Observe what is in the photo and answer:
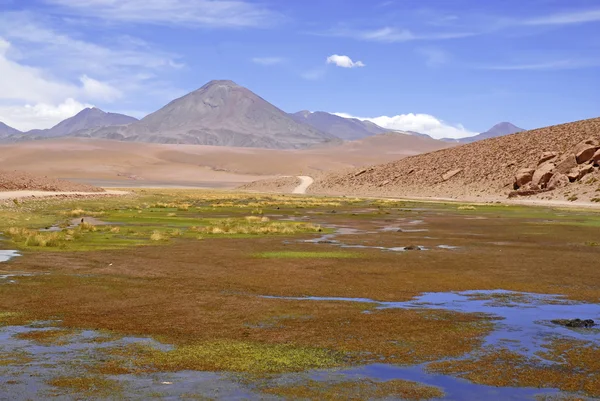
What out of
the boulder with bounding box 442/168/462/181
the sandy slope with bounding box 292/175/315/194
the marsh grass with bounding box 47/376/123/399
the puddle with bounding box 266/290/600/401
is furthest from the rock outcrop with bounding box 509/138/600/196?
the marsh grass with bounding box 47/376/123/399

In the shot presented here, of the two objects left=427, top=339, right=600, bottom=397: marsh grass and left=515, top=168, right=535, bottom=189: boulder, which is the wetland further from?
left=515, top=168, right=535, bottom=189: boulder

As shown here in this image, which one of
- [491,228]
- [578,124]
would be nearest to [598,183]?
[578,124]

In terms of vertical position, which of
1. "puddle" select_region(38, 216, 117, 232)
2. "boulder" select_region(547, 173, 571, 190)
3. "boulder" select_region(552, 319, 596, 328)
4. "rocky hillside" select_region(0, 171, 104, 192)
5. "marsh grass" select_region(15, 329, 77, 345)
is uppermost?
"boulder" select_region(547, 173, 571, 190)

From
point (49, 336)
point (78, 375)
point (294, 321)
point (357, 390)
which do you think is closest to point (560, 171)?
point (294, 321)

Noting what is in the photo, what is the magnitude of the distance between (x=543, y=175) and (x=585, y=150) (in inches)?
307

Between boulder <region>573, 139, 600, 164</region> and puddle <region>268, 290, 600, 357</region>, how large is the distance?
3338 inches

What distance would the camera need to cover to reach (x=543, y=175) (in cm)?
9494

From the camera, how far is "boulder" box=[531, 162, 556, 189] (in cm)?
9461

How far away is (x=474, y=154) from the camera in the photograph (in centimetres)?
12706

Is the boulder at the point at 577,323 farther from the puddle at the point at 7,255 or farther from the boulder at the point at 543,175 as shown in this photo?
the boulder at the point at 543,175

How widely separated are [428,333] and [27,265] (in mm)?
12723

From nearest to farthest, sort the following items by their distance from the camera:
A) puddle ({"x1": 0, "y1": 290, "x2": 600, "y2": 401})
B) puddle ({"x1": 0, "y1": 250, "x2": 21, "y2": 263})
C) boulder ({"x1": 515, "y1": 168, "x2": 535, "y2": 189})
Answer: puddle ({"x1": 0, "y1": 290, "x2": 600, "y2": 401}) < puddle ({"x1": 0, "y1": 250, "x2": 21, "y2": 263}) < boulder ({"x1": 515, "y1": 168, "x2": 535, "y2": 189})

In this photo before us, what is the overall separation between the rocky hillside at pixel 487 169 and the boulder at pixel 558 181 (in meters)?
0.13

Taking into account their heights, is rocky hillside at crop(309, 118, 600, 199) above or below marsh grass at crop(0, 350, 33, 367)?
above
